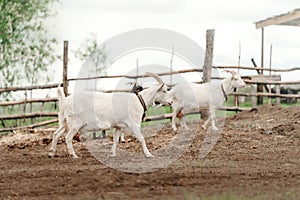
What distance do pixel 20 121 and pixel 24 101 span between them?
1.80m

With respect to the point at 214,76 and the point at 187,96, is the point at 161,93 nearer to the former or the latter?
the point at 187,96

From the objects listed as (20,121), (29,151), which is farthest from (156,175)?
(20,121)

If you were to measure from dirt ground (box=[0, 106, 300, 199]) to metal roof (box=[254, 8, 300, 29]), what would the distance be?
6427 mm

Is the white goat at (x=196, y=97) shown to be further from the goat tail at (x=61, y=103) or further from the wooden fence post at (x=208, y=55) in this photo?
the goat tail at (x=61, y=103)

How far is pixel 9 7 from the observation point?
20.1 meters

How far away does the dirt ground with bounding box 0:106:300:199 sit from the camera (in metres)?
6.23

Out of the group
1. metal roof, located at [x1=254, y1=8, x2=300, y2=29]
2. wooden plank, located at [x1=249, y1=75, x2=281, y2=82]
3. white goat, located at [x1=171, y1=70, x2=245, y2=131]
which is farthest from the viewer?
wooden plank, located at [x1=249, y1=75, x2=281, y2=82]

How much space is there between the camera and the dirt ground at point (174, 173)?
623 cm

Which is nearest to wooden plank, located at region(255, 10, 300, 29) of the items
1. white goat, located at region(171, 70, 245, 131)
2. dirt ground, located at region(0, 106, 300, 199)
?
white goat, located at region(171, 70, 245, 131)

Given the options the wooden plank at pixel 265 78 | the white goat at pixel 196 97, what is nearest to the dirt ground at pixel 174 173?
the white goat at pixel 196 97

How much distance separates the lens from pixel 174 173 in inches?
287

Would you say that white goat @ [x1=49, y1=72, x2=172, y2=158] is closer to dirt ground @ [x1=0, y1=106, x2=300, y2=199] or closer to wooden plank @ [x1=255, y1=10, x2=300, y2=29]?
dirt ground @ [x1=0, y1=106, x2=300, y2=199]

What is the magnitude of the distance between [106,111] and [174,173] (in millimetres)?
2091

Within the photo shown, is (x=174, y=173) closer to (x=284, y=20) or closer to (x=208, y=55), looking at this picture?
(x=208, y=55)
